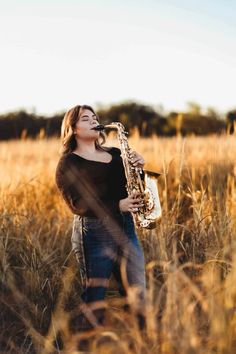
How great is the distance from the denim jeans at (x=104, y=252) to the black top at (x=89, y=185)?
6cm

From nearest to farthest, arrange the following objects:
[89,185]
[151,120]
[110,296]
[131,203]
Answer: [131,203] → [89,185] → [110,296] → [151,120]

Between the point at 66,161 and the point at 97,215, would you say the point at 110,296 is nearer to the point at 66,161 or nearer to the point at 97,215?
the point at 97,215

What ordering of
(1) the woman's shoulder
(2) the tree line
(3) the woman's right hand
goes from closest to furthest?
(3) the woman's right hand < (1) the woman's shoulder < (2) the tree line

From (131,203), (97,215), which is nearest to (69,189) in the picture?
(97,215)

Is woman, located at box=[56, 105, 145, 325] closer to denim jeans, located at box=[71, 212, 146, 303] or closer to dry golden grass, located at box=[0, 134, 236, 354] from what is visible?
denim jeans, located at box=[71, 212, 146, 303]

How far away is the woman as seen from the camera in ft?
9.73

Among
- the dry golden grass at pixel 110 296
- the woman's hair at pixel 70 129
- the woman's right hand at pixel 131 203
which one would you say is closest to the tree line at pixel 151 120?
the dry golden grass at pixel 110 296

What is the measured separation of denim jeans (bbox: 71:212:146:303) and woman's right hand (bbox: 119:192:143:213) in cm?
7

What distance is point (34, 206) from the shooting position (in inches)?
182

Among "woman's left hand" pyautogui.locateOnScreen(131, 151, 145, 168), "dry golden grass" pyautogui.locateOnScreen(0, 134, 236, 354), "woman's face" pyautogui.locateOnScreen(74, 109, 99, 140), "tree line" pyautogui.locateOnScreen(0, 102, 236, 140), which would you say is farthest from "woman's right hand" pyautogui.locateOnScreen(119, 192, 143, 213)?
"tree line" pyautogui.locateOnScreen(0, 102, 236, 140)

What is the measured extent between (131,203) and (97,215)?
0.20 meters

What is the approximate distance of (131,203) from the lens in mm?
2959

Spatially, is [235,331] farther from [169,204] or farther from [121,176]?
[169,204]

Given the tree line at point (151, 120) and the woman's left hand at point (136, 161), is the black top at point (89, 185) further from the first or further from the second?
the tree line at point (151, 120)
